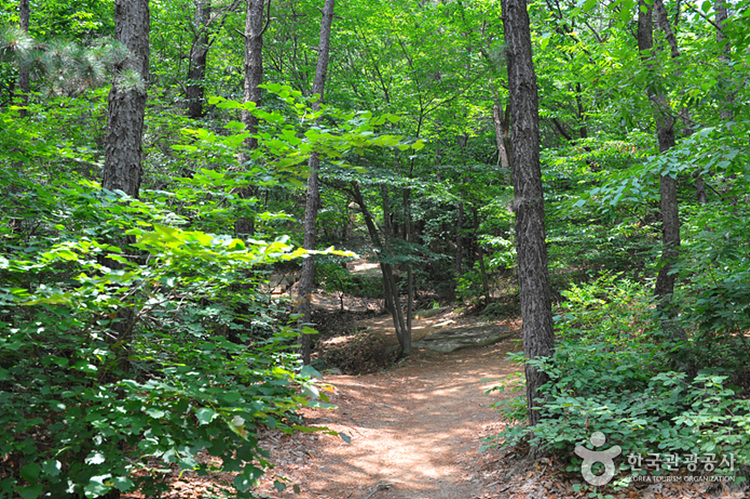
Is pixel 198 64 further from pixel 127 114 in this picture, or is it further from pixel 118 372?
pixel 118 372

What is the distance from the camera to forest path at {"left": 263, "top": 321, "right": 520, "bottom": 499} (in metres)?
4.83

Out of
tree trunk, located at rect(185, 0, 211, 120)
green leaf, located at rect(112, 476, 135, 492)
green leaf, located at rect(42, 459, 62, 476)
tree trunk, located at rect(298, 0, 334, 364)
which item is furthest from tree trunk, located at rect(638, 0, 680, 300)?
tree trunk, located at rect(185, 0, 211, 120)

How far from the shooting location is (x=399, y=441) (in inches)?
257

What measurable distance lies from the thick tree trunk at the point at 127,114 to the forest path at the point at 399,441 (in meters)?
3.24

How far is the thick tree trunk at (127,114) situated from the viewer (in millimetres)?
3432

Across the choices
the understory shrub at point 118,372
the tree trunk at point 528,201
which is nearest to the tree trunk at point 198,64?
the tree trunk at point 528,201

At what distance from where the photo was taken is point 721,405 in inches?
133

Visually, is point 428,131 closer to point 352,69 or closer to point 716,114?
point 352,69

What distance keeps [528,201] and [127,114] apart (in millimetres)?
3933

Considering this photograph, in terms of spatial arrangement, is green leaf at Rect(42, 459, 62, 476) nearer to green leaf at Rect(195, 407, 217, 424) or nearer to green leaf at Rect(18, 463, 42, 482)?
green leaf at Rect(18, 463, 42, 482)

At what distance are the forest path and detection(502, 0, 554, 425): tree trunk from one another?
2.45 feet

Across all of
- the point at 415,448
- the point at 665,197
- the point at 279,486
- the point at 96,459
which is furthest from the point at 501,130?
the point at 96,459

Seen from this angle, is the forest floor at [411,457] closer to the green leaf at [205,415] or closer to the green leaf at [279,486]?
the green leaf at [279,486]

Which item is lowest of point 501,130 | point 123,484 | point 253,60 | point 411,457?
point 411,457
